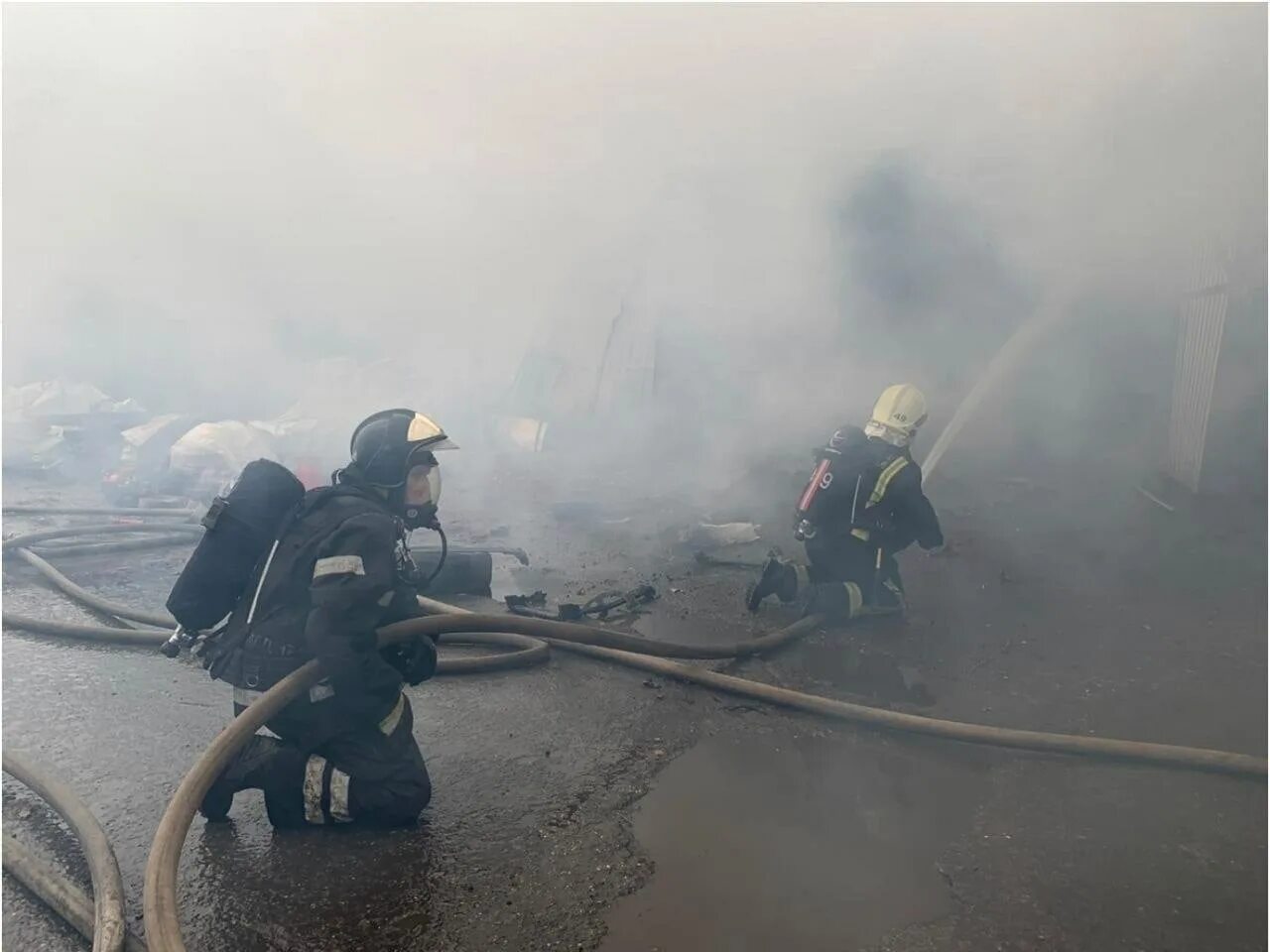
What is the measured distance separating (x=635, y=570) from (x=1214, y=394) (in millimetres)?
4837

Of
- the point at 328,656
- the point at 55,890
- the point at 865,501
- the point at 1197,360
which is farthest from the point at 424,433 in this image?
the point at 1197,360

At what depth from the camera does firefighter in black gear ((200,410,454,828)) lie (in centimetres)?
246

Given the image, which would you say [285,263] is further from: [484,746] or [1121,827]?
[1121,827]

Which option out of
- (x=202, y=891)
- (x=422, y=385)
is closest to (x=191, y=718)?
(x=202, y=891)

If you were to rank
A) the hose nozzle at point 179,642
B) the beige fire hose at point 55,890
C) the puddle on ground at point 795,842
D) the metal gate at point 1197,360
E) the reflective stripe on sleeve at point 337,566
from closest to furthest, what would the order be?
1. the beige fire hose at point 55,890
2. the puddle on ground at point 795,842
3. the reflective stripe on sleeve at point 337,566
4. the hose nozzle at point 179,642
5. the metal gate at point 1197,360

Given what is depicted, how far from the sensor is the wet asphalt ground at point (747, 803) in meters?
2.24

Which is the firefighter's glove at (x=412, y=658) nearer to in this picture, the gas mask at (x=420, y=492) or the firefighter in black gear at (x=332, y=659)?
the firefighter in black gear at (x=332, y=659)

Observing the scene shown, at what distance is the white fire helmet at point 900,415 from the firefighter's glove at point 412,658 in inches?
114

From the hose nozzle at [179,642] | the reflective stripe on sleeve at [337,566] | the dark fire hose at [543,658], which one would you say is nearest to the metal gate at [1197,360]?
the dark fire hose at [543,658]

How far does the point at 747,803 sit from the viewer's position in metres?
2.80

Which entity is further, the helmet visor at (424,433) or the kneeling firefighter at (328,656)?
the helmet visor at (424,433)

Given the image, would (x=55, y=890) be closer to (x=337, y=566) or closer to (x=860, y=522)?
(x=337, y=566)

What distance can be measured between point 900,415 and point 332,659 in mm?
3326

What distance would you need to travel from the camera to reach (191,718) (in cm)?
341
